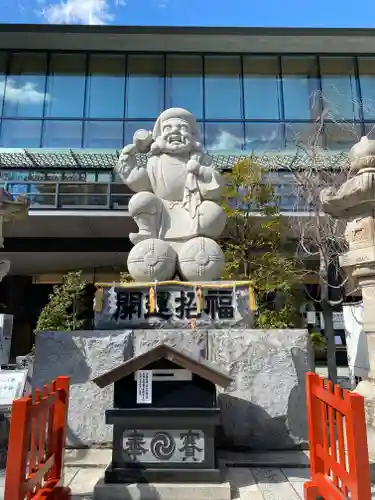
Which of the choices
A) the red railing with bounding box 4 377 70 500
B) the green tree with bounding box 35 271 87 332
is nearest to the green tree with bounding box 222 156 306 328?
the green tree with bounding box 35 271 87 332

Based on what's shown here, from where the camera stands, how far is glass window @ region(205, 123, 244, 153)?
15117 millimetres

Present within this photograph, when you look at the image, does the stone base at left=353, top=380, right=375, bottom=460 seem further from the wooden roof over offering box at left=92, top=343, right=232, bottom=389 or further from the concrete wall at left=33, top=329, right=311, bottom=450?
the wooden roof over offering box at left=92, top=343, right=232, bottom=389

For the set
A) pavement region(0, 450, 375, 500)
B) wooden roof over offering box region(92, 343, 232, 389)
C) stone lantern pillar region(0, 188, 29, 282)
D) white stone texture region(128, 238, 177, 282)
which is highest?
stone lantern pillar region(0, 188, 29, 282)

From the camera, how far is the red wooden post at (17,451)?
2283 millimetres

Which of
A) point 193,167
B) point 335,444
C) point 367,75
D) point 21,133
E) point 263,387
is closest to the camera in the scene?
point 335,444

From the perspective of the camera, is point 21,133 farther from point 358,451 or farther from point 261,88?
point 358,451

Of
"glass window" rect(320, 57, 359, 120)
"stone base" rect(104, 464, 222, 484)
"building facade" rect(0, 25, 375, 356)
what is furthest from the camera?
"glass window" rect(320, 57, 359, 120)

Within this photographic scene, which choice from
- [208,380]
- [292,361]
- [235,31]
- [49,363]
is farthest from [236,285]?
[235,31]

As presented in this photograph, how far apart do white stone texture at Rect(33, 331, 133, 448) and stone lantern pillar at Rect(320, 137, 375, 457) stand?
8.98ft

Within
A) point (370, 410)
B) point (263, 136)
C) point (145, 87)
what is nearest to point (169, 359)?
point (370, 410)

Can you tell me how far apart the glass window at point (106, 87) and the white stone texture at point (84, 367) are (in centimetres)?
1265

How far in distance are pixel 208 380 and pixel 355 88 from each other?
16479 millimetres

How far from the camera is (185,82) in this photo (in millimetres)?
16438

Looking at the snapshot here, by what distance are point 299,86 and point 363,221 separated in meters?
13.4
